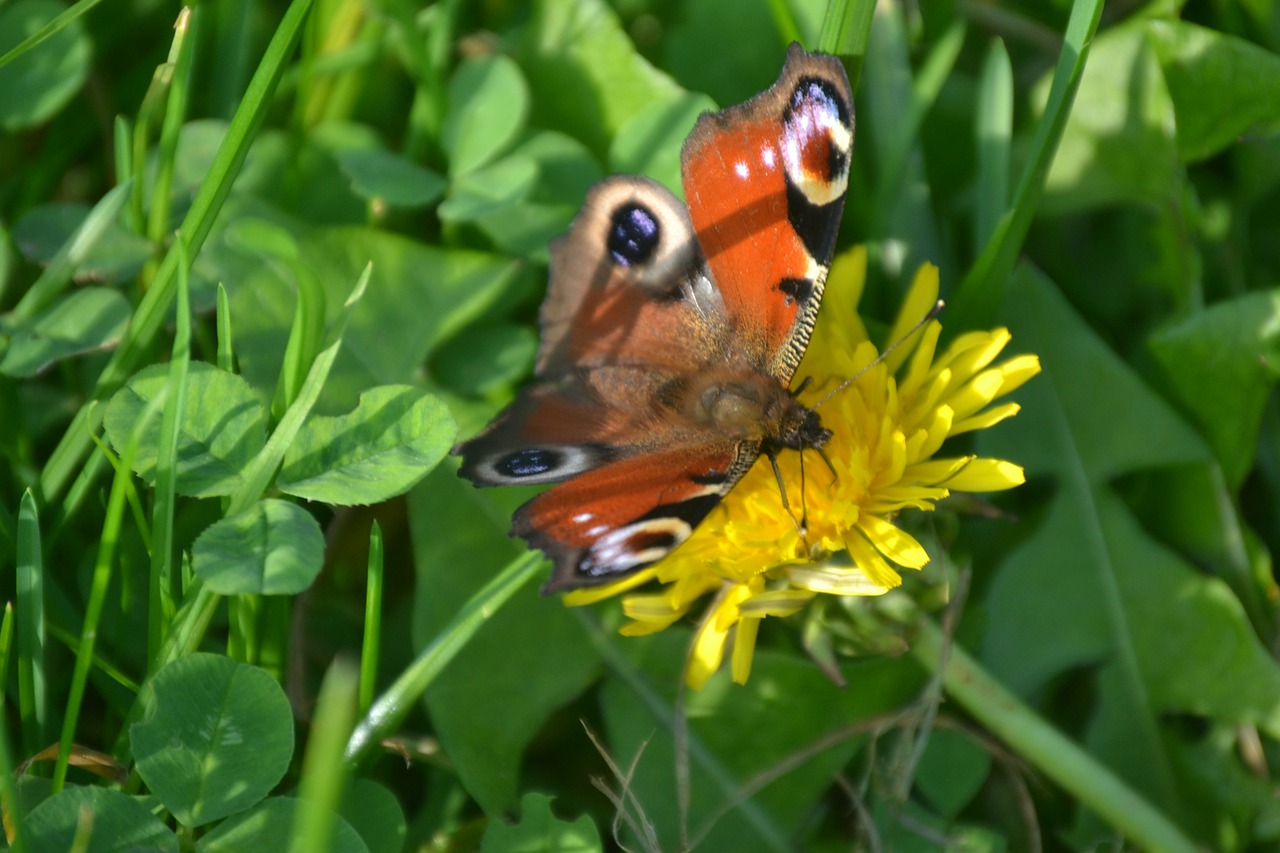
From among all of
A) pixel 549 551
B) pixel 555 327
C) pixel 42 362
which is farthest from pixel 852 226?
pixel 42 362

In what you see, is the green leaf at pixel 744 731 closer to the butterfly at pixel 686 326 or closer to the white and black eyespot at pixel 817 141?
the butterfly at pixel 686 326

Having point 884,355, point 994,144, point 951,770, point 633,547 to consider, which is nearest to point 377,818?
point 633,547

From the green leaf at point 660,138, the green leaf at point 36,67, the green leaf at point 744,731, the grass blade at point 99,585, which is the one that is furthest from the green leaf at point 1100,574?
the green leaf at point 36,67

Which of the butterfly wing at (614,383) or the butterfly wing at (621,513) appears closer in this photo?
the butterfly wing at (621,513)

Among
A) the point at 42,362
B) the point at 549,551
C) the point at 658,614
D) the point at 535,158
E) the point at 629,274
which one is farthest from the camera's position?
the point at 535,158

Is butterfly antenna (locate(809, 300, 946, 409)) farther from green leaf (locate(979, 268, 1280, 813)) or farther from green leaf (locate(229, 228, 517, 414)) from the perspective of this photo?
green leaf (locate(229, 228, 517, 414))

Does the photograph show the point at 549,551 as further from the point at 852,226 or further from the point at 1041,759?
the point at 852,226

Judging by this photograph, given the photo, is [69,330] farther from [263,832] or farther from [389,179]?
[263,832]
